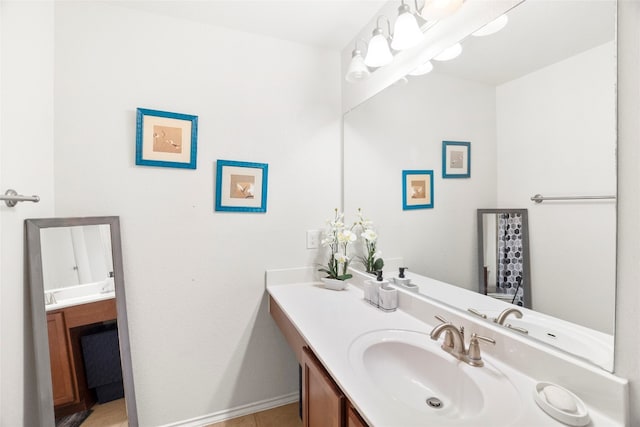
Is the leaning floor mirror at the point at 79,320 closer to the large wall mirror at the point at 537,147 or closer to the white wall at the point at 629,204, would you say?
the large wall mirror at the point at 537,147

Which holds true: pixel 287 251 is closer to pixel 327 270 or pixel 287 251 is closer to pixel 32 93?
pixel 327 270

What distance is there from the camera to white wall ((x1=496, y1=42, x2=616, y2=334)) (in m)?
0.69

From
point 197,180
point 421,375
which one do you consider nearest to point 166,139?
point 197,180

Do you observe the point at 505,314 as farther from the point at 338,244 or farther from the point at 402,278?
the point at 338,244

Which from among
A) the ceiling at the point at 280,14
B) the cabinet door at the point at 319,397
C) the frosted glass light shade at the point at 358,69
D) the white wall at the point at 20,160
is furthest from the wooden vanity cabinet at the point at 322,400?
the ceiling at the point at 280,14

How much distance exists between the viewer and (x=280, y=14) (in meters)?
1.53

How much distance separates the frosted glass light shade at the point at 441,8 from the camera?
101 cm

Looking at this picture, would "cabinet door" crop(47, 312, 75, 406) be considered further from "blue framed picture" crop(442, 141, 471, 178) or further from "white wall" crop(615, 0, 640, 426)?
"white wall" crop(615, 0, 640, 426)

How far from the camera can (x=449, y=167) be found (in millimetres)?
1190

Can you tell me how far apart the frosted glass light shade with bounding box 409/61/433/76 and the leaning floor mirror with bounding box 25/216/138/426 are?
64.5 inches

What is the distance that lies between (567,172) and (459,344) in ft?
2.01

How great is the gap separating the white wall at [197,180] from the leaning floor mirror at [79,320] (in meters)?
0.08

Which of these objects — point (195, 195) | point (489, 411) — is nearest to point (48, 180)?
point (195, 195)

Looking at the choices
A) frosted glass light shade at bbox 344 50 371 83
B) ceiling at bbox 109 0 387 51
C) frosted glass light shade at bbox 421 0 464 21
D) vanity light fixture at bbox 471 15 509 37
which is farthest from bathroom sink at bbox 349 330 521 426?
ceiling at bbox 109 0 387 51
